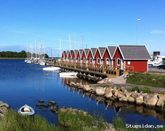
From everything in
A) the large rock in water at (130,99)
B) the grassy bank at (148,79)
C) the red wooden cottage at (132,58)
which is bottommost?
the large rock in water at (130,99)

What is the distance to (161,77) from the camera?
127ft

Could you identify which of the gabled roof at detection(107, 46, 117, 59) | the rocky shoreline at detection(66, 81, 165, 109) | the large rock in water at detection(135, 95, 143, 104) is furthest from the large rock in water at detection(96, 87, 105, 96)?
the gabled roof at detection(107, 46, 117, 59)

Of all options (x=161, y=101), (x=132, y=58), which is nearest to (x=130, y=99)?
(x=161, y=101)

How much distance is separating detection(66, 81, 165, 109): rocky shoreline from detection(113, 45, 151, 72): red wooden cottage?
380 inches

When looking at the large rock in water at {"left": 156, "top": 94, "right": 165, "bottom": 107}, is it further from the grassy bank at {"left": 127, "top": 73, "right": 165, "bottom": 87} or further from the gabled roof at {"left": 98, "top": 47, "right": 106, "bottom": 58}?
the gabled roof at {"left": 98, "top": 47, "right": 106, "bottom": 58}

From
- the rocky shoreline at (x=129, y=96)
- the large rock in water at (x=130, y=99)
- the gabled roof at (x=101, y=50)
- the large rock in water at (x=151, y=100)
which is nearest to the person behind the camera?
the rocky shoreline at (x=129, y=96)

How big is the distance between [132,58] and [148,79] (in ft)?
36.6

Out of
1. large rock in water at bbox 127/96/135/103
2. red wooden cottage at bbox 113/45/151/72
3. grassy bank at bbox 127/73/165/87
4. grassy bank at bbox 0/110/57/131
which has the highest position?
red wooden cottage at bbox 113/45/151/72

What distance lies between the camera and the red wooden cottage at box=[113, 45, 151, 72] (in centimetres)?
5041

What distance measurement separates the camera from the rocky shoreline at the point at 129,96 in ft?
101

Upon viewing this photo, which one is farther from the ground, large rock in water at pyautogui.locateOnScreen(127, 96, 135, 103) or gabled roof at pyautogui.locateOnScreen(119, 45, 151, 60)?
gabled roof at pyautogui.locateOnScreen(119, 45, 151, 60)

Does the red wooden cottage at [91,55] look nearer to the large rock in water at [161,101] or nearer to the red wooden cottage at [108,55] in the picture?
the red wooden cottage at [108,55]

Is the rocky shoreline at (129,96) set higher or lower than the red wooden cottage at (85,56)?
lower

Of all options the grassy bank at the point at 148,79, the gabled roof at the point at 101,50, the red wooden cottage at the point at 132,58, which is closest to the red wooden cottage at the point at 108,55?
the gabled roof at the point at 101,50
